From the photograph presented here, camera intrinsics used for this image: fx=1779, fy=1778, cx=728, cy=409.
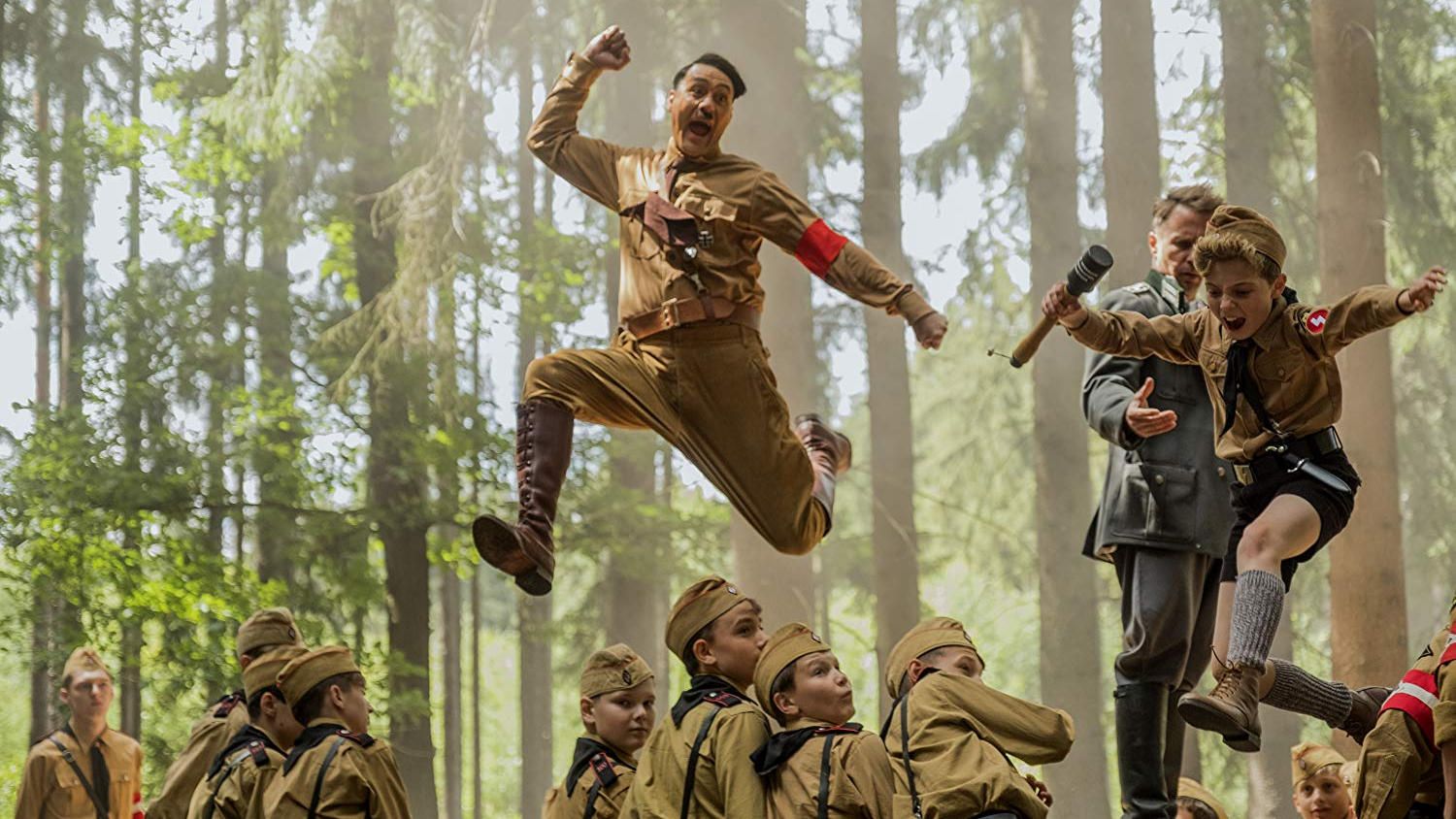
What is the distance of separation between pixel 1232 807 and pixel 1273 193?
377 inches

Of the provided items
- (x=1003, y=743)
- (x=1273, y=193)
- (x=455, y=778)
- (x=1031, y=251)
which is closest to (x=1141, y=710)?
(x=1003, y=743)

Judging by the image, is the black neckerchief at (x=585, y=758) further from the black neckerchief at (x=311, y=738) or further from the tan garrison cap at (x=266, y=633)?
the tan garrison cap at (x=266, y=633)

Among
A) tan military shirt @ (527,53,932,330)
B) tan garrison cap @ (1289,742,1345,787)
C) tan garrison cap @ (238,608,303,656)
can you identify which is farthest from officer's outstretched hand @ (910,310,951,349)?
tan garrison cap @ (238,608,303,656)

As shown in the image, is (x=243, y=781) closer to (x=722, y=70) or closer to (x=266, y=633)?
(x=266, y=633)

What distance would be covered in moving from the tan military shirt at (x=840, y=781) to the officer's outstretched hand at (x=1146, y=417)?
4.71ft

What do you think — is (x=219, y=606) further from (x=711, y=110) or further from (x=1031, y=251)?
(x=711, y=110)

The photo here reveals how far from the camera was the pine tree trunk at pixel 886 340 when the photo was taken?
53.3 ft

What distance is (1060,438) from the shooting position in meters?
15.7

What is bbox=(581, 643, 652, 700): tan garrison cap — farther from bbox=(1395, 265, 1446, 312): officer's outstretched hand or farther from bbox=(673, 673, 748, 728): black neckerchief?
bbox=(1395, 265, 1446, 312): officer's outstretched hand

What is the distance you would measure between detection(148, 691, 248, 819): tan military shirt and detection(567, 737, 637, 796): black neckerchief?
1758mm

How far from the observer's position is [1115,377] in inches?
246

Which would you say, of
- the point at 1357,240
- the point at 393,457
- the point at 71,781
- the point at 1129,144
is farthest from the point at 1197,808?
the point at 393,457

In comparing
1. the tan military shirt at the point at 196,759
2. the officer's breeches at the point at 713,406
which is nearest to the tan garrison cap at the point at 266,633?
the tan military shirt at the point at 196,759

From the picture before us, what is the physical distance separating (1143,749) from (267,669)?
3.08 metres
